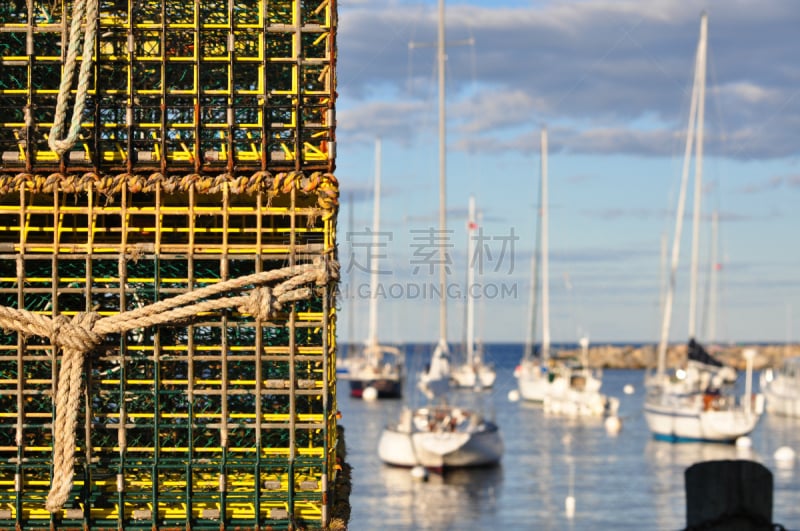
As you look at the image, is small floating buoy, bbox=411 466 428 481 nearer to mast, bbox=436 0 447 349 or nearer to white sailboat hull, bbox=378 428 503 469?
white sailboat hull, bbox=378 428 503 469

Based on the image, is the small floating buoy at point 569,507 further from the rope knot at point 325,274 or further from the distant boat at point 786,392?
the distant boat at point 786,392

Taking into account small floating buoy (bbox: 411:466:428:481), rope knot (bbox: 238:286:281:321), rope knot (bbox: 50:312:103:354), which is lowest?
small floating buoy (bbox: 411:466:428:481)

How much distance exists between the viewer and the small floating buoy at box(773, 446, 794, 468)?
197 ft

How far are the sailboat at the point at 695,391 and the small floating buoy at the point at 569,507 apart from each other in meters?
20.9

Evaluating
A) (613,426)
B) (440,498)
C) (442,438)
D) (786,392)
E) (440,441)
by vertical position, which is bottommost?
(613,426)

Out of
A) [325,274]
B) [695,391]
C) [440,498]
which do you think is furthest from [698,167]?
[325,274]

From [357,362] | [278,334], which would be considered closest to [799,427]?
[357,362]

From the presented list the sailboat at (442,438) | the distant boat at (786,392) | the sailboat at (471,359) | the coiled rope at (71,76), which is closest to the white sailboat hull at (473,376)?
the sailboat at (471,359)

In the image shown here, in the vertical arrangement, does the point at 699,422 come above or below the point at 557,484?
above

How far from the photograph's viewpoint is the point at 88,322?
12117mm

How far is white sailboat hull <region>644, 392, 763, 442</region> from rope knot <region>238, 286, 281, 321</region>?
56.2m

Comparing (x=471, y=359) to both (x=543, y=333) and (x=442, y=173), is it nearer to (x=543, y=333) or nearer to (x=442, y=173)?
(x=543, y=333)

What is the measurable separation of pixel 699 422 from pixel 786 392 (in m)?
29.0

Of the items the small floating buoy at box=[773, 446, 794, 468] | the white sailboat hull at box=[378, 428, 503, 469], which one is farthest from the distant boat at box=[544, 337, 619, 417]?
the white sailboat hull at box=[378, 428, 503, 469]
